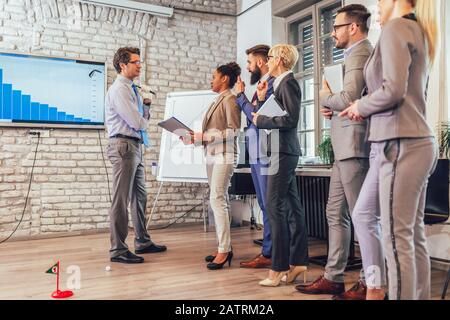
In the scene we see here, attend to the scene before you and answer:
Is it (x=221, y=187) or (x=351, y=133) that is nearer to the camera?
(x=351, y=133)

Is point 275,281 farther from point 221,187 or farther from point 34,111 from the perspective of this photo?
point 34,111

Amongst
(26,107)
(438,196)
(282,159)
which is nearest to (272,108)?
(282,159)

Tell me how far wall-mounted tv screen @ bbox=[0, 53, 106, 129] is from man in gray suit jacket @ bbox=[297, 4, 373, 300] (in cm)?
327

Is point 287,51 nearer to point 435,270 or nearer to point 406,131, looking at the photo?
point 406,131

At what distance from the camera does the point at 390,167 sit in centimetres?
159

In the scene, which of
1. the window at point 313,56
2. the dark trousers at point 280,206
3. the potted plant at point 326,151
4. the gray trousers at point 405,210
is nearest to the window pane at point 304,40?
the window at point 313,56

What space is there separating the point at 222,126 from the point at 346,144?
1.07m

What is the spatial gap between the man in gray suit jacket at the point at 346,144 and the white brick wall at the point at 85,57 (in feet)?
10.5

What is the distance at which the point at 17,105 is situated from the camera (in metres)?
4.48

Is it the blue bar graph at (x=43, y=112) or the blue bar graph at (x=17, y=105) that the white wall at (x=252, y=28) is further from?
the blue bar graph at (x=17, y=105)

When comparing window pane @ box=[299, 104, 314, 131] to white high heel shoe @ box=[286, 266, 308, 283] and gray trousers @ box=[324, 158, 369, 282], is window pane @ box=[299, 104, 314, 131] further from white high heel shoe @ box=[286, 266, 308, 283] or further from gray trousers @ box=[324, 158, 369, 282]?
gray trousers @ box=[324, 158, 369, 282]

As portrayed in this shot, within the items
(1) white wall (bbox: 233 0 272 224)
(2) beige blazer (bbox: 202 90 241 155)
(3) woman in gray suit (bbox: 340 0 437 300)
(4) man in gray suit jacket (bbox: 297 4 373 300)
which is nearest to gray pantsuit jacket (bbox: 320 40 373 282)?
(4) man in gray suit jacket (bbox: 297 4 373 300)
